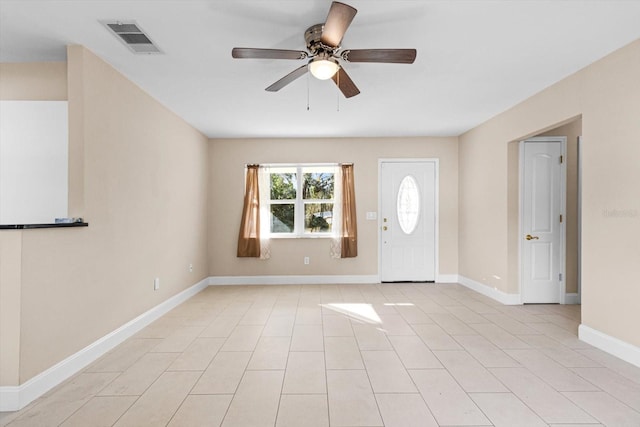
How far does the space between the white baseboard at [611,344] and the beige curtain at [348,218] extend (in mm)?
3257

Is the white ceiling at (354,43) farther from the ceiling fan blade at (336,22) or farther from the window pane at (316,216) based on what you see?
the window pane at (316,216)

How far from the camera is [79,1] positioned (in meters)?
2.18

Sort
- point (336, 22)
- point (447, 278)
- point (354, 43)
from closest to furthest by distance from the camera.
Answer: point (336, 22) → point (354, 43) → point (447, 278)

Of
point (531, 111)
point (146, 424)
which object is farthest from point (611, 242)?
point (146, 424)

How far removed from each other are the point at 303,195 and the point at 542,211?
3.58 meters

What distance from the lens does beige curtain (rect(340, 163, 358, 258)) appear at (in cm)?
577

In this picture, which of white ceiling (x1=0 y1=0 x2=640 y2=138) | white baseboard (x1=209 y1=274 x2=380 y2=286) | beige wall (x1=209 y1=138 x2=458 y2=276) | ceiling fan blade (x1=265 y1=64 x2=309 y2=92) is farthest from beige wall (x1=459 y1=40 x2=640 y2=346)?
white baseboard (x1=209 y1=274 x2=380 y2=286)

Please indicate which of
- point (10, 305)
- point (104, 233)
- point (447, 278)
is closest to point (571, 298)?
point (447, 278)

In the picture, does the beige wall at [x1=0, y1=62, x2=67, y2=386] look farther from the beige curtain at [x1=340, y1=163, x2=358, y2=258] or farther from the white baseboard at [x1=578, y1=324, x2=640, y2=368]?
the white baseboard at [x1=578, y1=324, x2=640, y2=368]

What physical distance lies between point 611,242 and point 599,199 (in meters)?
0.40

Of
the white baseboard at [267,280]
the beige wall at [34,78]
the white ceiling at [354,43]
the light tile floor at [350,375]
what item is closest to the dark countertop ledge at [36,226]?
the light tile floor at [350,375]

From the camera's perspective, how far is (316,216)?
5945 mm

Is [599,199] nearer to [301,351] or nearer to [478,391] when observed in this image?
[478,391]

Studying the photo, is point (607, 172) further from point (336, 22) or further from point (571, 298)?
point (336, 22)
